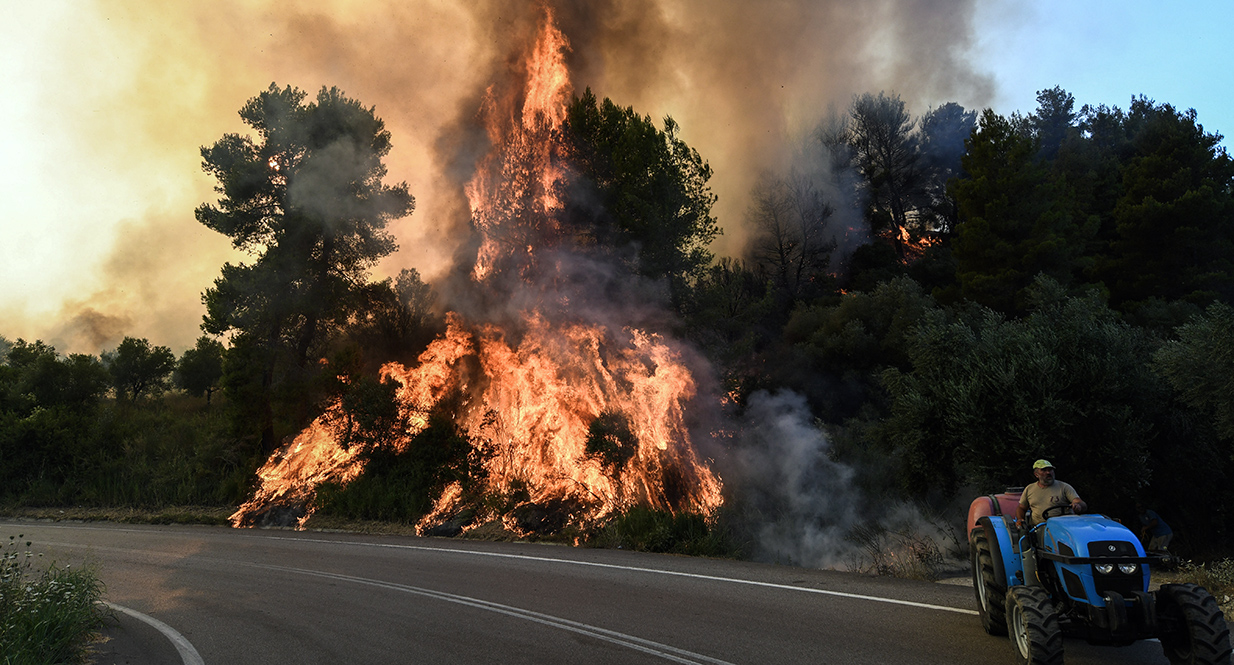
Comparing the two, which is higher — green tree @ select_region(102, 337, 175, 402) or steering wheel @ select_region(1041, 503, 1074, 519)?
green tree @ select_region(102, 337, 175, 402)

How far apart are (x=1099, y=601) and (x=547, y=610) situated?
6078 mm

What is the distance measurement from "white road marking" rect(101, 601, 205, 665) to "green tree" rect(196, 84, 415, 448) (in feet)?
53.7

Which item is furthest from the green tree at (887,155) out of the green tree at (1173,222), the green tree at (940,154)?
the green tree at (1173,222)

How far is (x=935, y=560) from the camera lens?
12.6 m

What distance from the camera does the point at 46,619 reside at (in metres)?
7.65

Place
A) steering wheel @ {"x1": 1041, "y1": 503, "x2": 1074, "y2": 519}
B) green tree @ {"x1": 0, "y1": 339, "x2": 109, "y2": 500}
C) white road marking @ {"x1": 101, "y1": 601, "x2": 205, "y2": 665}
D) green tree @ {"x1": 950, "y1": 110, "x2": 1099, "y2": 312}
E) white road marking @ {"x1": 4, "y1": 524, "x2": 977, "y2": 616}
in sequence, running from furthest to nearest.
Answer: green tree @ {"x1": 950, "y1": 110, "x2": 1099, "y2": 312} → green tree @ {"x1": 0, "y1": 339, "x2": 109, "y2": 500} → white road marking @ {"x1": 4, "y1": 524, "x2": 977, "y2": 616} → white road marking @ {"x1": 101, "y1": 601, "x2": 205, "y2": 665} → steering wheel @ {"x1": 1041, "y1": 503, "x2": 1074, "y2": 519}

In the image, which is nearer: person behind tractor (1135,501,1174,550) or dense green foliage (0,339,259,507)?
person behind tractor (1135,501,1174,550)

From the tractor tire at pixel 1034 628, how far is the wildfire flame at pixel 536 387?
441 inches

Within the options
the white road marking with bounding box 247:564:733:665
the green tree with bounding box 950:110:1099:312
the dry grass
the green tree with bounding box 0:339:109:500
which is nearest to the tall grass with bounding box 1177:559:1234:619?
the white road marking with bounding box 247:564:733:665

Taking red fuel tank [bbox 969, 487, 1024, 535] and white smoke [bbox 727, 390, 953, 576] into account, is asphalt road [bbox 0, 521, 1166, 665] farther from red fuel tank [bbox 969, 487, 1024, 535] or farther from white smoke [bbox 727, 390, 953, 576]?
white smoke [bbox 727, 390, 953, 576]

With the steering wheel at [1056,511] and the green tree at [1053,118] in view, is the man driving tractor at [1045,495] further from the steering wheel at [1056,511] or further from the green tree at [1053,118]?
the green tree at [1053,118]

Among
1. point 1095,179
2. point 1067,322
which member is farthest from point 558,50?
point 1095,179

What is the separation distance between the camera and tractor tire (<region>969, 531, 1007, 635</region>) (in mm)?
6727

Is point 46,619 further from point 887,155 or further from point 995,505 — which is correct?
point 887,155
